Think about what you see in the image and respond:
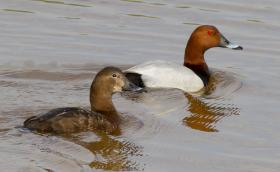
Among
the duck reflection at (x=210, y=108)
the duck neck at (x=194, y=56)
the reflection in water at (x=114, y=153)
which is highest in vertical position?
the duck neck at (x=194, y=56)

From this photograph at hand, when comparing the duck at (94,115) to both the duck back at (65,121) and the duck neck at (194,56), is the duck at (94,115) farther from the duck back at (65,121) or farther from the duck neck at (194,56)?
the duck neck at (194,56)

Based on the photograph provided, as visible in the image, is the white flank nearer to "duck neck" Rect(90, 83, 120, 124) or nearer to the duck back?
"duck neck" Rect(90, 83, 120, 124)

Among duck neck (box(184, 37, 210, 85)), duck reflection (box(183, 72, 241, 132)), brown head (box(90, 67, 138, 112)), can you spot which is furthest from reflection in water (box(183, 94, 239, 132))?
duck neck (box(184, 37, 210, 85))

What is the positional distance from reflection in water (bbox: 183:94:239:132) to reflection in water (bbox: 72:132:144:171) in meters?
1.13

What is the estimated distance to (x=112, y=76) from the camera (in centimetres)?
881

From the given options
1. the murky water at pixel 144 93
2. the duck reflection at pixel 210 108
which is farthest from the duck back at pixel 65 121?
the duck reflection at pixel 210 108

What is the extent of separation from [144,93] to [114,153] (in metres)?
2.44

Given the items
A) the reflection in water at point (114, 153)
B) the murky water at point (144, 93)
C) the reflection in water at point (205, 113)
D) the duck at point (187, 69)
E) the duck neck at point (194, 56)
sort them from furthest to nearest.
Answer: the duck neck at point (194, 56) → the duck at point (187, 69) → the reflection in water at point (205, 113) → the murky water at point (144, 93) → the reflection in water at point (114, 153)

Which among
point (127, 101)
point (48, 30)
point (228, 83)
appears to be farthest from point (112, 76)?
point (48, 30)

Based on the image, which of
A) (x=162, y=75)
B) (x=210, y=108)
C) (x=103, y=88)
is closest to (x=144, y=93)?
(x=162, y=75)

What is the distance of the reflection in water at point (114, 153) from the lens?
7309mm

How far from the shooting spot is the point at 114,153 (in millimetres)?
7684

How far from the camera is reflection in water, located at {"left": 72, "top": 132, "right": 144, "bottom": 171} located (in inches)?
288

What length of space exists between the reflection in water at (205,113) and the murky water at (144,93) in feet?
0.04
